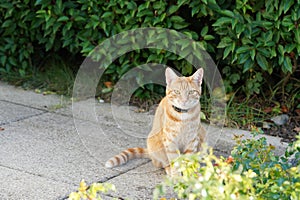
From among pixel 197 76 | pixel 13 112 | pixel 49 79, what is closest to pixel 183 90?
pixel 197 76

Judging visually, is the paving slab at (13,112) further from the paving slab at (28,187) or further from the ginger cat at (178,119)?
the ginger cat at (178,119)

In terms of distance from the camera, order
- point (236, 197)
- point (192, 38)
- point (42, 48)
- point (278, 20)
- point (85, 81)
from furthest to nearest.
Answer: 1. point (42, 48)
2. point (85, 81)
3. point (192, 38)
4. point (278, 20)
5. point (236, 197)

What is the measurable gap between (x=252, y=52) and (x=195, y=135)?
1.44 m

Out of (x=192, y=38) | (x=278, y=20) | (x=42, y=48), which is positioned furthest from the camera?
(x=42, y=48)

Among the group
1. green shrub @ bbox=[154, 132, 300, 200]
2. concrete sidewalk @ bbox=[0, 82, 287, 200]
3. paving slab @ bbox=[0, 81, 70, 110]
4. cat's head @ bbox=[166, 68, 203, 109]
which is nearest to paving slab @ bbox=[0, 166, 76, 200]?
concrete sidewalk @ bbox=[0, 82, 287, 200]

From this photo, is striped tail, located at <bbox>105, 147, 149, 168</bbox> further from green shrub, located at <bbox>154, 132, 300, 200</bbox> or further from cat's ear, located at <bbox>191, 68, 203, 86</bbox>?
green shrub, located at <bbox>154, 132, 300, 200</bbox>

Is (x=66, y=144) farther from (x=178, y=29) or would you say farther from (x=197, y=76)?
(x=178, y=29)

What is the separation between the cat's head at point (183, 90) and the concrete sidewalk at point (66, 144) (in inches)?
23.8

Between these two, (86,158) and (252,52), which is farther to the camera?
(252,52)

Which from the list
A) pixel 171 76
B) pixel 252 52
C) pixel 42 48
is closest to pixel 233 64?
pixel 252 52

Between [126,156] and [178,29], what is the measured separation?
69.5 inches

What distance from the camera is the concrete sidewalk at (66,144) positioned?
147 inches

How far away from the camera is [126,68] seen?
572 cm

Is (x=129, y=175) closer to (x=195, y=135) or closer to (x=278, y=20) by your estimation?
(x=195, y=135)
